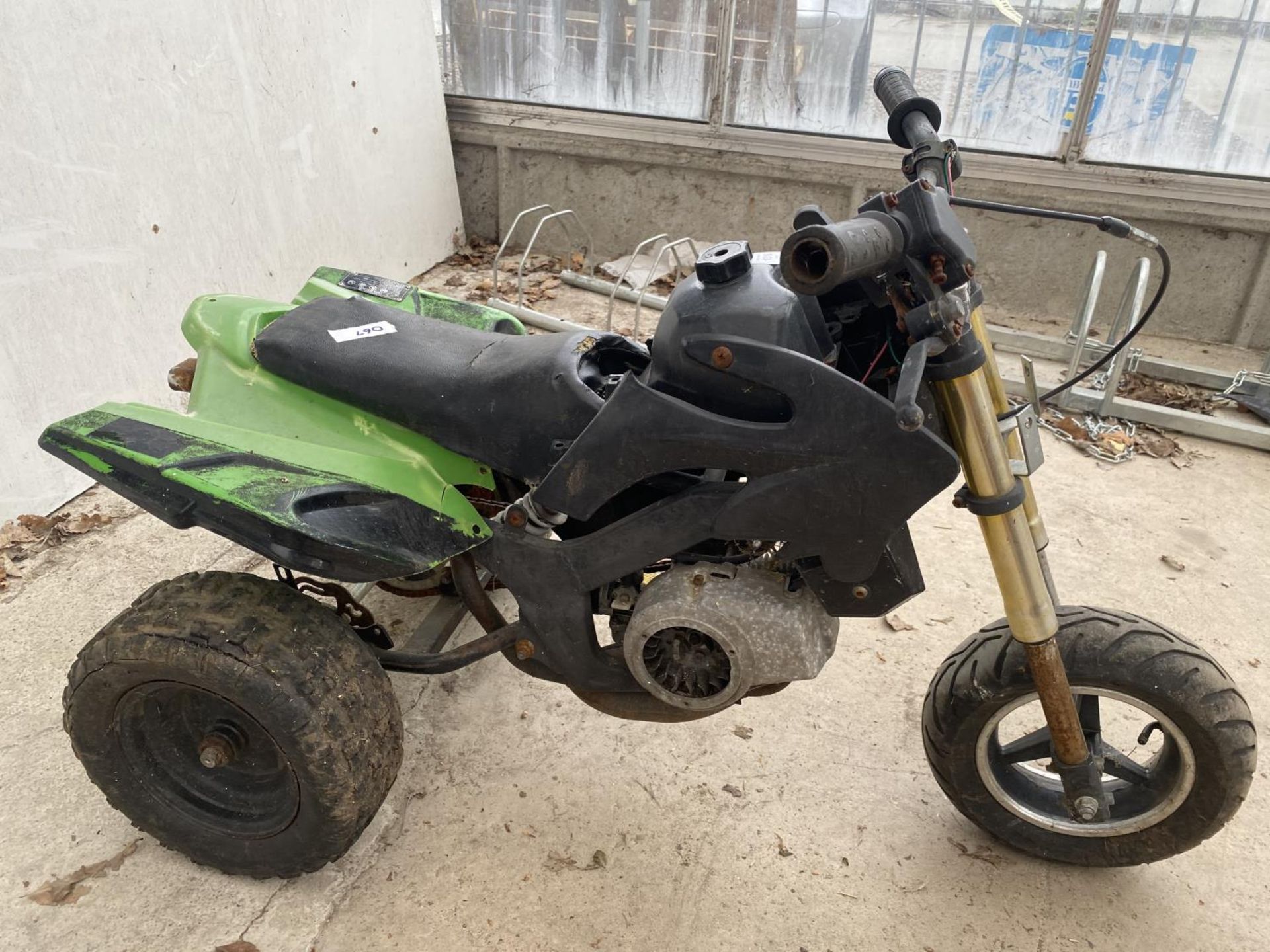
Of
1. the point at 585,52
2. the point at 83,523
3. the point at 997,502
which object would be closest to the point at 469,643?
the point at 997,502

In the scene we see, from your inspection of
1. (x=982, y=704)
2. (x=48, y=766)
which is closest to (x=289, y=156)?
(x=48, y=766)

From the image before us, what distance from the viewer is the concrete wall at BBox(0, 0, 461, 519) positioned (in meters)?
3.35

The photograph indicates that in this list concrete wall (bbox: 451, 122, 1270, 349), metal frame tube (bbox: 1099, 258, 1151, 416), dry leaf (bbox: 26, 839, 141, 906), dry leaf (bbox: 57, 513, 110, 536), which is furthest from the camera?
concrete wall (bbox: 451, 122, 1270, 349)

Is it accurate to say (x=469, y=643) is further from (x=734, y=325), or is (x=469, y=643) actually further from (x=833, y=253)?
(x=833, y=253)

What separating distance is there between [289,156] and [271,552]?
146 inches

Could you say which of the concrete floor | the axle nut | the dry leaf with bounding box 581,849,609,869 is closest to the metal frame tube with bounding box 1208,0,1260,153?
the concrete floor

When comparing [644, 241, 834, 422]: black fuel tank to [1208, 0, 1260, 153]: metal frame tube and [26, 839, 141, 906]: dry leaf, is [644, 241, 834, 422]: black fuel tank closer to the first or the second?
[26, 839, 141, 906]: dry leaf

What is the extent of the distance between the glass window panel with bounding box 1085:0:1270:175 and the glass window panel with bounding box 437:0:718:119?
2.56 meters

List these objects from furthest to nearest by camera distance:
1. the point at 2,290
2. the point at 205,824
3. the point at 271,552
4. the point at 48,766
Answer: the point at 2,290 → the point at 48,766 → the point at 205,824 → the point at 271,552

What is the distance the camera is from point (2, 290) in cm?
325

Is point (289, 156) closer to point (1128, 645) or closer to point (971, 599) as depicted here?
point (971, 599)

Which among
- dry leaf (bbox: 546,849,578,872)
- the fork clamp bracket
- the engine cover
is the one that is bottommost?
dry leaf (bbox: 546,849,578,872)

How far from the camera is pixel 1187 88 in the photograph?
215 inches

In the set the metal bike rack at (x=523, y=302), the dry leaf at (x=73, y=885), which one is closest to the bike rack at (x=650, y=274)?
the metal bike rack at (x=523, y=302)
